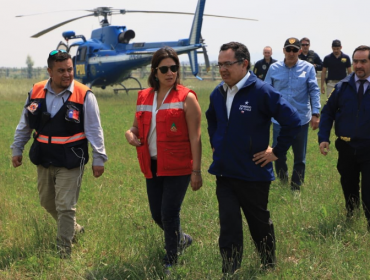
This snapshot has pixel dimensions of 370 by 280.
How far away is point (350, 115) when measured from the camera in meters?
5.28

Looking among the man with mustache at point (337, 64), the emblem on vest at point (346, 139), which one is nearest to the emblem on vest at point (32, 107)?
the emblem on vest at point (346, 139)

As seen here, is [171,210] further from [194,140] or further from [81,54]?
[81,54]

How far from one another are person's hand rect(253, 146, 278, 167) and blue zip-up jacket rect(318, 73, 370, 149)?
4.80 feet

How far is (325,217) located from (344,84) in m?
1.46

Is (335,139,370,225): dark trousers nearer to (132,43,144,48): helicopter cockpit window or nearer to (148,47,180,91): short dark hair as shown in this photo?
(148,47,180,91): short dark hair

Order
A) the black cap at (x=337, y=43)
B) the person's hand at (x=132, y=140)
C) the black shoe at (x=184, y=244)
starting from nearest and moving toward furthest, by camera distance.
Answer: the person's hand at (x=132, y=140) → the black shoe at (x=184, y=244) → the black cap at (x=337, y=43)

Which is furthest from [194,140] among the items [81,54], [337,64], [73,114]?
[81,54]

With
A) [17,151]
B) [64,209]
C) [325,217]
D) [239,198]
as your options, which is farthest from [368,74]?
[17,151]

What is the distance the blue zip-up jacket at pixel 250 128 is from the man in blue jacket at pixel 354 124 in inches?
50.3

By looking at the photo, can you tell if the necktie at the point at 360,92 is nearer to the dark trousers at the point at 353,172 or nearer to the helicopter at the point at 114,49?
the dark trousers at the point at 353,172

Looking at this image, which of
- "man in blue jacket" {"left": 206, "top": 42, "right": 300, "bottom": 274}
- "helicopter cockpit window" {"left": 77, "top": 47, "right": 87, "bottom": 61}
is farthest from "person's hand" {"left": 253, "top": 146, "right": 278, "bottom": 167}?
"helicopter cockpit window" {"left": 77, "top": 47, "right": 87, "bottom": 61}

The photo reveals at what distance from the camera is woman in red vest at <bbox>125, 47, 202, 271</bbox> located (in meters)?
4.55

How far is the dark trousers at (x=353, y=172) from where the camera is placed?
526cm

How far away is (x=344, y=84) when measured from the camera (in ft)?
17.7
